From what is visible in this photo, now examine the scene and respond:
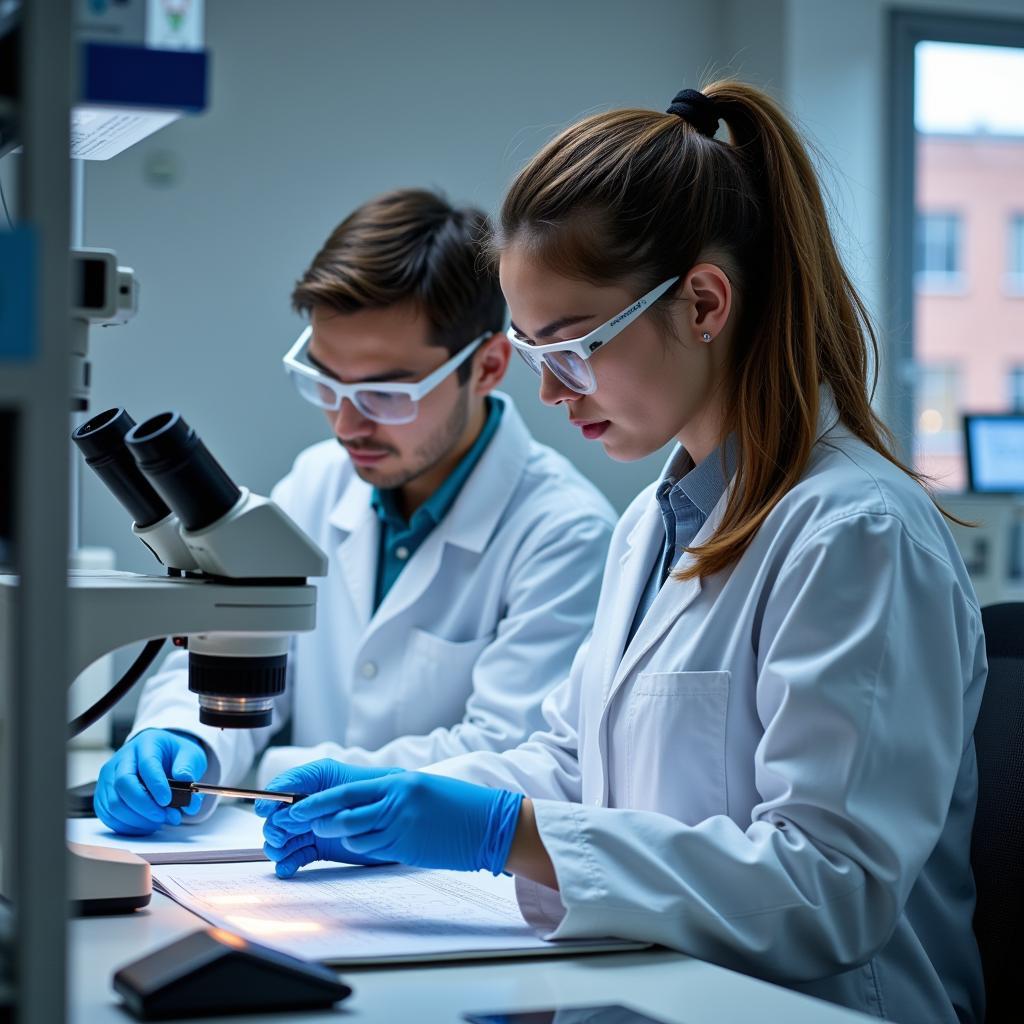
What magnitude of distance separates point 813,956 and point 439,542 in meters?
1.13

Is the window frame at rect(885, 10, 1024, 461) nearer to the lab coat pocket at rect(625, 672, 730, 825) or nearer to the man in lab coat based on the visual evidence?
the man in lab coat

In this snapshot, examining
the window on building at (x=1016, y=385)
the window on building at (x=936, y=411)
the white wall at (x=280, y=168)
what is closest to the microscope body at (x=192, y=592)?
the white wall at (x=280, y=168)

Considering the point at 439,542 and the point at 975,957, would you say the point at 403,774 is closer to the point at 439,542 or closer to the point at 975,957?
the point at 975,957

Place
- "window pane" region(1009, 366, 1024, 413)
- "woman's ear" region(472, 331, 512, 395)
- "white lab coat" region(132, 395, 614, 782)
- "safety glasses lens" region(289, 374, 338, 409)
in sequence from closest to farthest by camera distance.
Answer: "white lab coat" region(132, 395, 614, 782) → "safety glasses lens" region(289, 374, 338, 409) → "woman's ear" region(472, 331, 512, 395) → "window pane" region(1009, 366, 1024, 413)

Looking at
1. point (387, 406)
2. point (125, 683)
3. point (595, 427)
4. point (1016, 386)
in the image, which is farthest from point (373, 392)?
point (1016, 386)

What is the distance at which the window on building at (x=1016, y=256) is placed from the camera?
17.5ft

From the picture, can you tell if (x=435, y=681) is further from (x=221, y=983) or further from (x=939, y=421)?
(x=939, y=421)

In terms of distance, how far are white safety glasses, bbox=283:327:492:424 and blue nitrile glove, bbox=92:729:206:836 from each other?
2.05 ft

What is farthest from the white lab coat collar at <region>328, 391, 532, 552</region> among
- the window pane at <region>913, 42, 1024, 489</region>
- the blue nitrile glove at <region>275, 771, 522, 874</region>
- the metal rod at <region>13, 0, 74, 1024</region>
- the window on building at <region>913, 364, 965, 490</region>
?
the window on building at <region>913, 364, 965, 490</region>

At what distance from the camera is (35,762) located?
0.67 m

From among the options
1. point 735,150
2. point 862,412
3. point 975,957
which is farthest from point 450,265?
point 975,957

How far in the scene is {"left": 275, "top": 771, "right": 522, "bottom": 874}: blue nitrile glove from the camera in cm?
120

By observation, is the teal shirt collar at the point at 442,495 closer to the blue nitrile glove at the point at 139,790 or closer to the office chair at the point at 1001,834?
the blue nitrile glove at the point at 139,790

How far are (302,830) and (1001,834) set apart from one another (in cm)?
74
